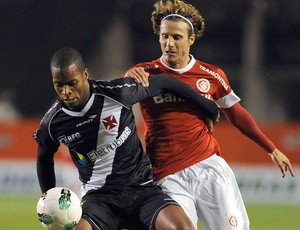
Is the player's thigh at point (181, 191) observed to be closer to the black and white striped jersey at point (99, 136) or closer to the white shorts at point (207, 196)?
the white shorts at point (207, 196)

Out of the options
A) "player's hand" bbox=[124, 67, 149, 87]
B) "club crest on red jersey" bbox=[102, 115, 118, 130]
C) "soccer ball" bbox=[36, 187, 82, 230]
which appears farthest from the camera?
"player's hand" bbox=[124, 67, 149, 87]

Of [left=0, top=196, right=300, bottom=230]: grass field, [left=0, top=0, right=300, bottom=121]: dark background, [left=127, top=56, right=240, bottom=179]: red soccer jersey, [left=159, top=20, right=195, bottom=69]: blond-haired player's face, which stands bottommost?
[left=0, top=196, right=300, bottom=230]: grass field

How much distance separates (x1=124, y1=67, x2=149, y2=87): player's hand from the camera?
6.57 m

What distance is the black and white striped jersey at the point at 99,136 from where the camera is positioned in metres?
6.36

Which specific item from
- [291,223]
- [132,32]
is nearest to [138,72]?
[291,223]

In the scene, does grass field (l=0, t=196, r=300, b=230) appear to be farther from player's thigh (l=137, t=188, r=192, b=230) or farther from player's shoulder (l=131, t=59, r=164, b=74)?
player's thigh (l=137, t=188, r=192, b=230)

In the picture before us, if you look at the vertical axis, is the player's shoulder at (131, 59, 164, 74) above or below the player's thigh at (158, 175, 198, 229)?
above

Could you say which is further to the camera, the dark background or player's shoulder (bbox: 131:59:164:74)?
the dark background

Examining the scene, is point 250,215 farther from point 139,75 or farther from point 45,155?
point 45,155

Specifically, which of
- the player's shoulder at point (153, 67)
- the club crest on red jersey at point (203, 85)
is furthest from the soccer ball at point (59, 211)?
the club crest on red jersey at point (203, 85)

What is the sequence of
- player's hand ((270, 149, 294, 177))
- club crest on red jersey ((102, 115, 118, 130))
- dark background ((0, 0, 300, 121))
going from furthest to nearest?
dark background ((0, 0, 300, 121))
player's hand ((270, 149, 294, 177))
club crest on red jersey ((102, 115, 118, 130))

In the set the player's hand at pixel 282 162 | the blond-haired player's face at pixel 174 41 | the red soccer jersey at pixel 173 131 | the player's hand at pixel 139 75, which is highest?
the blond-haired player's face at pixel 174 41

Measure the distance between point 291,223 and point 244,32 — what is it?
1104 centimetres

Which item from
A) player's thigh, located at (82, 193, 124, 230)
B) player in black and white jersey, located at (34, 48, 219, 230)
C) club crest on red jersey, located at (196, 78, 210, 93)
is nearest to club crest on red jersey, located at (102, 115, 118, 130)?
player in black and white jersey, located at (34, 48, 219, 230)
